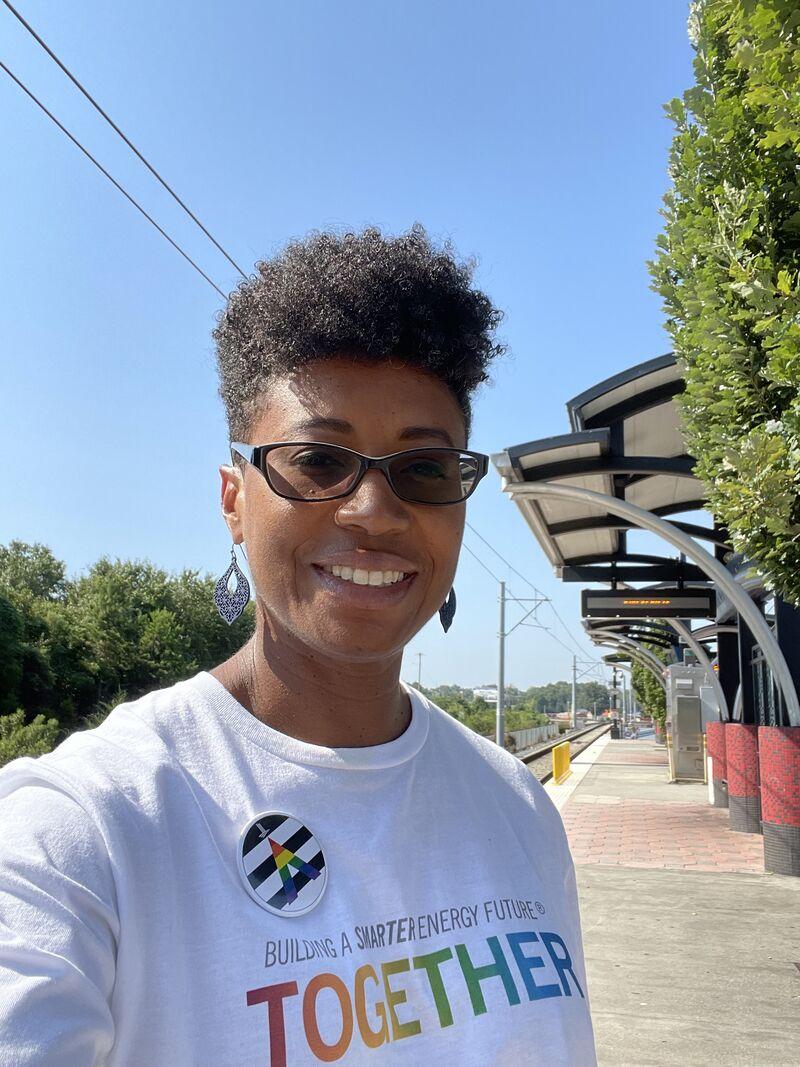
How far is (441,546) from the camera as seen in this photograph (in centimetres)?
137

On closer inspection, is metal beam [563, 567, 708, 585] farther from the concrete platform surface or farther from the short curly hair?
the short curly hair

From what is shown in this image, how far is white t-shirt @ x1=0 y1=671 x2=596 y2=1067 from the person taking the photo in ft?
2.82

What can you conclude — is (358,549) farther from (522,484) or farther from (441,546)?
(522,484)

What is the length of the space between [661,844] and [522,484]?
4.70 meters

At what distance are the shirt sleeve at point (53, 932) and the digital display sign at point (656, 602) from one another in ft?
48.6

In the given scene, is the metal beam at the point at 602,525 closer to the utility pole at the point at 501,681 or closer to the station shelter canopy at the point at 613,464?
the station shelter canopy at the point at 613,464

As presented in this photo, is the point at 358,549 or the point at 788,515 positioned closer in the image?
the point at 358,549

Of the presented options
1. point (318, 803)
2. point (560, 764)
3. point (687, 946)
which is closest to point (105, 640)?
point (560, 764)

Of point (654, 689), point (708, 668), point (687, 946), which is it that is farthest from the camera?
point (654, 689)

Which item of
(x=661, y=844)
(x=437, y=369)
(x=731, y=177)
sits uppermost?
(x=731, y=177)

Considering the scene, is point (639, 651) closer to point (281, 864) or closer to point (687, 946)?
point (687, 946)

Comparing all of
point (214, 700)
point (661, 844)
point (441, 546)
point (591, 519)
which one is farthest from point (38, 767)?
point (591, 519)

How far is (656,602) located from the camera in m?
15.3

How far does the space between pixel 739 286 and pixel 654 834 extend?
9.46 metres
